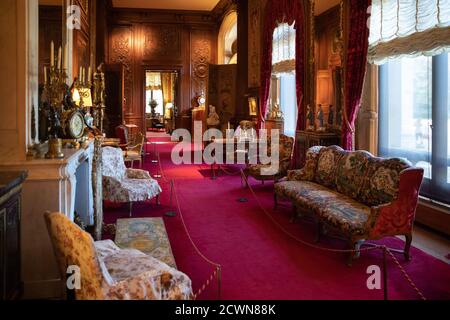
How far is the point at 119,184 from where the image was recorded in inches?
231

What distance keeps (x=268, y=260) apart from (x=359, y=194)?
1.39m

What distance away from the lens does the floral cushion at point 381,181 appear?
13.8 ft

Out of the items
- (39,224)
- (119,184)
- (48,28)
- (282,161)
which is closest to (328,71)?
(282,161)

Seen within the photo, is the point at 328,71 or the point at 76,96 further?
the point at 328,71

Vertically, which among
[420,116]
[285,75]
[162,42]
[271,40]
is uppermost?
[162,42]

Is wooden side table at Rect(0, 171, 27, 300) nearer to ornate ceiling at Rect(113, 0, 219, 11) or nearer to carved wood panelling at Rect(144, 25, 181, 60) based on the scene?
ornate ceiling at Rect(113, 0, 219, 11)

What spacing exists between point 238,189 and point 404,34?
3895 millimetres

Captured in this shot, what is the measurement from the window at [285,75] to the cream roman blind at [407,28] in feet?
10.4

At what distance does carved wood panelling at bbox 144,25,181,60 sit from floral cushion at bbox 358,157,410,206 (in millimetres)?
12221

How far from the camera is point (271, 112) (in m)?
10.7

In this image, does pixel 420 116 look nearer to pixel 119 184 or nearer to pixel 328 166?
pixel 328 166
